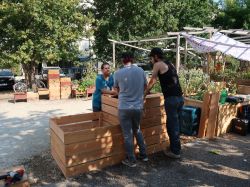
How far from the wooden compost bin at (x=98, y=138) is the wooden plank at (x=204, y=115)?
1132mm

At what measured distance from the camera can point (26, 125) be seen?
329 inches

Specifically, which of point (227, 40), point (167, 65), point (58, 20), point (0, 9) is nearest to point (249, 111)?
point (167, 65)

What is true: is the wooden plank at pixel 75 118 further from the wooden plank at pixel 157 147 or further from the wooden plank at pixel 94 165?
the wooden plank at pixel 157 147

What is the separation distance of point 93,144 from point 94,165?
0.37 meters

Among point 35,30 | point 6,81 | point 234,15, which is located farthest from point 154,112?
point 234,15

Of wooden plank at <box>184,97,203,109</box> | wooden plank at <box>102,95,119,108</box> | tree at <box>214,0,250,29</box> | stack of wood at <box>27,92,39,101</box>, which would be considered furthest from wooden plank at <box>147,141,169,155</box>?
tree at <box>214,0,250,29</box>

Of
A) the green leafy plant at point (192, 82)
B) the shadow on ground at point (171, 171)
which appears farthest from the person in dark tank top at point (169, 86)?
the green leafy plant at point (192, 82)

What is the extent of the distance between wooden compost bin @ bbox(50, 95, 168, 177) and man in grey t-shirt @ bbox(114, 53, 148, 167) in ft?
0.78

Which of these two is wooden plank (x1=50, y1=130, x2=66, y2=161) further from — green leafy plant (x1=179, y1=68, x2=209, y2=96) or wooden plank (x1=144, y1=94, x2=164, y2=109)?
green leafy plant (x1=179, y1=68, x2=209, y2=96)

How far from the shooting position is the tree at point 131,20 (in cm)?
1981

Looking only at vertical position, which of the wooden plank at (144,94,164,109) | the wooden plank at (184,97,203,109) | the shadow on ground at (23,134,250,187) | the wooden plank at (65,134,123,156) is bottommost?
the shadow on ground at (23,134,250,187)

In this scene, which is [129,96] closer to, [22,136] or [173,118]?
[173,118]

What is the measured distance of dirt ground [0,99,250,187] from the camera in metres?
4.53

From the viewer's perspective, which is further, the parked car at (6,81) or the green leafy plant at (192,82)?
the parked car at (6,81)
